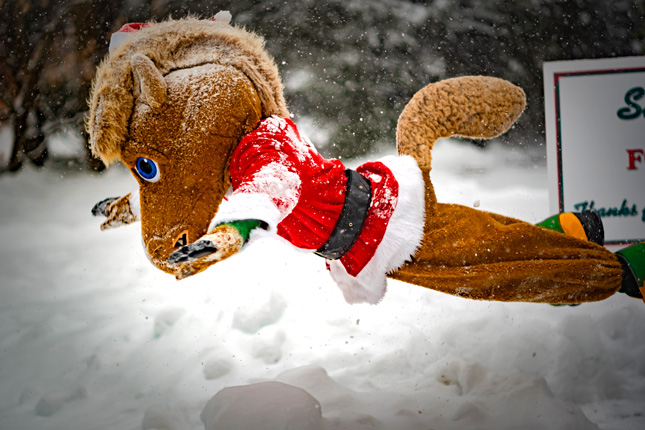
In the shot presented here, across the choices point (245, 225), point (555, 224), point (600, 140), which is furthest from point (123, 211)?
point (600, 140)

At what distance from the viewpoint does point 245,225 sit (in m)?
0.42

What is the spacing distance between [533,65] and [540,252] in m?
0.40

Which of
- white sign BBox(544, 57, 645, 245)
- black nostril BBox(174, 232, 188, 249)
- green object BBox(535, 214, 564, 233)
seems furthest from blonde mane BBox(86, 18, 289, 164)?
white sign BBox(544, 57, 645, 245)

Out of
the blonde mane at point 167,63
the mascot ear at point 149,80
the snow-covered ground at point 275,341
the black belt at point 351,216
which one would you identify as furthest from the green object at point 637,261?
the mascot ear at point 149,80

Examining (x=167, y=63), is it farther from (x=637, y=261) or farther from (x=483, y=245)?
(x=637, y=261)

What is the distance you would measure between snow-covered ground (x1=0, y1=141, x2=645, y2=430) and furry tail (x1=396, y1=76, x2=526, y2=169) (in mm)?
267

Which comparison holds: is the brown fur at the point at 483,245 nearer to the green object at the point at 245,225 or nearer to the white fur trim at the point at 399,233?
the white fur trim at the point at 399,233

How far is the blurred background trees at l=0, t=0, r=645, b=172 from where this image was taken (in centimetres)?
73

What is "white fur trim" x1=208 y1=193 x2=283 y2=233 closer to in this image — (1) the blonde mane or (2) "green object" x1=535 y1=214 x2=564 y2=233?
(1) the blonde mane

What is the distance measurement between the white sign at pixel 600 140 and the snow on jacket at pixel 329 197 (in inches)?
15.6

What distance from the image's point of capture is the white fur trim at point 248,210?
41 centimetres

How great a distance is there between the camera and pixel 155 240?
1.65 ft

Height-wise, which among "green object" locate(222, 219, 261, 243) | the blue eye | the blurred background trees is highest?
the blurred background trees

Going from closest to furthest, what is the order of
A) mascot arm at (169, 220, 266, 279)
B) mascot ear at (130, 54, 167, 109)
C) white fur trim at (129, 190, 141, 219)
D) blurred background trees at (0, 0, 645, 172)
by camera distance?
mascot arm at (169, 220, 266, 279)
mascot ear at (130, 54, 167, 109)
white fur trim at (129, 190, 141, 219)
blurred background trees at (0, 0, 645, 172)
